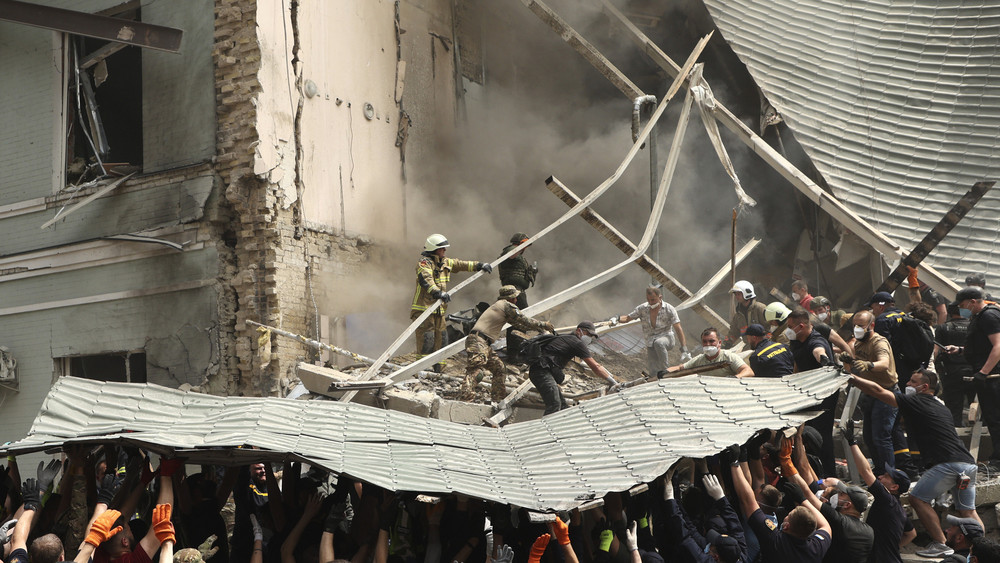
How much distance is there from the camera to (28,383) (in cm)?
1312

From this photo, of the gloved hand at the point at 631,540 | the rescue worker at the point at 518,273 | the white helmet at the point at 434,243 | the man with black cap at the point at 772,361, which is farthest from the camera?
the rescue worker at the point at 518,273

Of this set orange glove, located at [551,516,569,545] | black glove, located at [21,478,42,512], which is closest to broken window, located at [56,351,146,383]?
black glove, located at [21,478,42,512]

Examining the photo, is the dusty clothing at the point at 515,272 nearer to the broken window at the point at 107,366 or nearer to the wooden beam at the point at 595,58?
the wooden beam at the point at 595,58

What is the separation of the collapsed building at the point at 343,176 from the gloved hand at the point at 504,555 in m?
7.23

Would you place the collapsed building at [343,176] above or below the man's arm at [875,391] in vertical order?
above

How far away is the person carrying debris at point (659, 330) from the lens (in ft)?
38.0

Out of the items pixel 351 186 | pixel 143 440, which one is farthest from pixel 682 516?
pixel 351 186

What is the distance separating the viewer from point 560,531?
16.8ft

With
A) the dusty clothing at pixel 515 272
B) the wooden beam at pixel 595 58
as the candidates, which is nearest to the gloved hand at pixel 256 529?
the dusty clothing at pixel 515 272

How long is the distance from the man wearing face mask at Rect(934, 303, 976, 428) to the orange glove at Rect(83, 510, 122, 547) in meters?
7.09

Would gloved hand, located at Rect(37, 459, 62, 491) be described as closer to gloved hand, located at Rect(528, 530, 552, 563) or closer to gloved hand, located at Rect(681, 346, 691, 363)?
gloved hand, located at Rect(528, 530, 552, 563)

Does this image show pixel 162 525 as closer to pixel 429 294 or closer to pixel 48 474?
pixel 48 474

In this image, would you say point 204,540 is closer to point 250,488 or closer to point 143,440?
point 250,488

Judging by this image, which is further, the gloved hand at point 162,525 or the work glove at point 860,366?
the work glove at point 860,366
